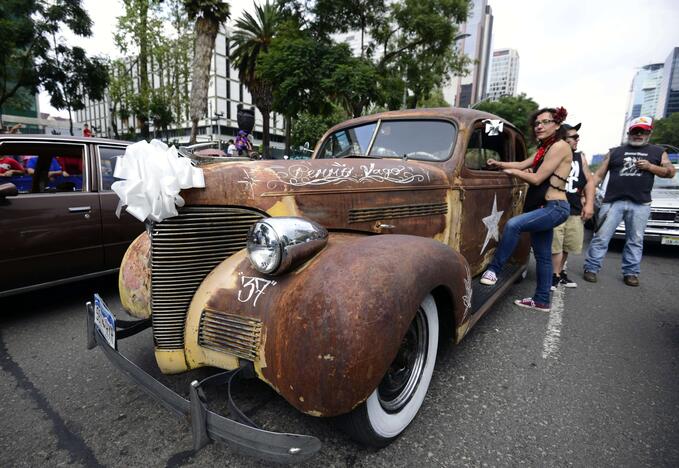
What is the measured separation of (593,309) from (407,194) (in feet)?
9.01

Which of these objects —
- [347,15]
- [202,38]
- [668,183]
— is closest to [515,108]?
[347,15]

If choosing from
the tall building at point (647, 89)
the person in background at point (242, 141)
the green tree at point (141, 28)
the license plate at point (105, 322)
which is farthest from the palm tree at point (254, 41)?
the tall building at point (647, 89)

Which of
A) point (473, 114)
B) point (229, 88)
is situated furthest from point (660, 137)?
point (473, 114)

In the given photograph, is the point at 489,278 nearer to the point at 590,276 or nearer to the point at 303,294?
the point at 303,294

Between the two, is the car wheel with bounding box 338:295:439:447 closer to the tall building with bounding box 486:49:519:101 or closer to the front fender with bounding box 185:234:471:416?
the front fender with bounding box 185:234:471:416

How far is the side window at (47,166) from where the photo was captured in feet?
11.0

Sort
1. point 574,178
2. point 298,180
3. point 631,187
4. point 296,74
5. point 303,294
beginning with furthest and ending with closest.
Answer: point 296,74 < point 631,187 < point 574,178 < point 298,180 < point 303,294

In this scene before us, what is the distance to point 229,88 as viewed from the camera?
48406 mm

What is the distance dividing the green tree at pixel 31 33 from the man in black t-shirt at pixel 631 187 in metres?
19.8

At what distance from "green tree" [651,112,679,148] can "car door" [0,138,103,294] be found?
59.7 m

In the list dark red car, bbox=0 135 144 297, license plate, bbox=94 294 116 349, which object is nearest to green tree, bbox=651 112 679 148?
dark red car, bbox=0 135 144 297

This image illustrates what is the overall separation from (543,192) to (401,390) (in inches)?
93.1

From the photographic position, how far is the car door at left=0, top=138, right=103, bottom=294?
9.75 feet

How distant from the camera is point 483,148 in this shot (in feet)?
10.5
